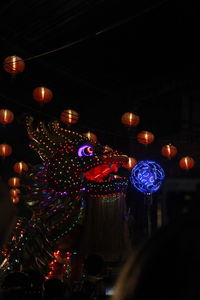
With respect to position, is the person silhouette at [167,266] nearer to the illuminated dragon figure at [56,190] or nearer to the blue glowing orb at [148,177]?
the illuminated dragon figure at [56,190]

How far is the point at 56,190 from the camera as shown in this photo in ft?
23.9

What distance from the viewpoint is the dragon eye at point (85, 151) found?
298 inches

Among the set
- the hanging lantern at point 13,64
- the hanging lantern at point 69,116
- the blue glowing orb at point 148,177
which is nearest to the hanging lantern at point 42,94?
the hanging lantern at point 69,116

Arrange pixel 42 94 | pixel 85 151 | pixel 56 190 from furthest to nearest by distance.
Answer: pixel 42 94 → pixel 85 151 → pixel 56 190

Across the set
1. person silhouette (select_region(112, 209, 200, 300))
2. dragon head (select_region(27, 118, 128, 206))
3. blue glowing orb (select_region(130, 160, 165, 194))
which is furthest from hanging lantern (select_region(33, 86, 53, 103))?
person silhouette (select_region(112, 209, 200, 300))

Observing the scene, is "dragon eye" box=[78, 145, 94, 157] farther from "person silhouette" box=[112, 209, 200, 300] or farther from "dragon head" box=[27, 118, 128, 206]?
"person silhouette" box=[112, 209, 200, 300]

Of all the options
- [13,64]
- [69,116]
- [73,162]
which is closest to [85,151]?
[73,162]

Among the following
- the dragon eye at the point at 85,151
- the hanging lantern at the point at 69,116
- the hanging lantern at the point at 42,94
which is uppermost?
the hanging lantern at the point at 42,94

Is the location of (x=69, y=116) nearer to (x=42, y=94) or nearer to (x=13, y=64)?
(x=42, y=94)

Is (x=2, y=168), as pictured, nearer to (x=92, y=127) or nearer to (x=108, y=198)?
(x=92, y=127)

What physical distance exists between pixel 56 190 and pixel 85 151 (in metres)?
0.95

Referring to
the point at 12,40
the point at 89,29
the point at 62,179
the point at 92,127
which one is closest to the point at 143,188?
the point at 62,179

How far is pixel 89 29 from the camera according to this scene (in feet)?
36.4

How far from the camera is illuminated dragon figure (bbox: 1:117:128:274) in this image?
709 cm
